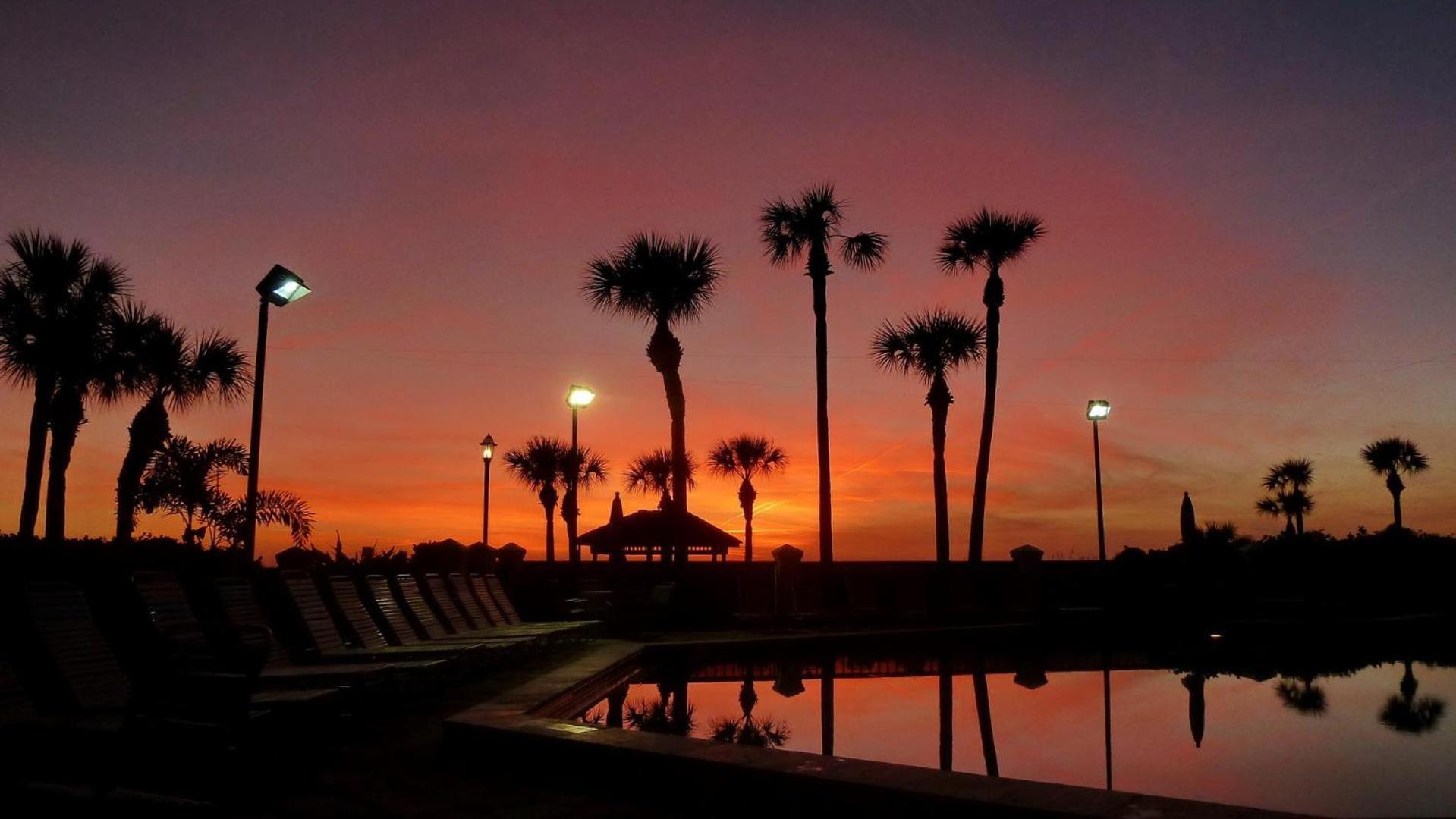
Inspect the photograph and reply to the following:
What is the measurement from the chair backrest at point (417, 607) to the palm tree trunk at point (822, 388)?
16319mm

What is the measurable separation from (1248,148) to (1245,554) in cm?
1541

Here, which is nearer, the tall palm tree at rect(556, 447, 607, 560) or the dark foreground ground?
the dark foreground ground

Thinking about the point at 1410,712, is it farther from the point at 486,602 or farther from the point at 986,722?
the point at 486,602

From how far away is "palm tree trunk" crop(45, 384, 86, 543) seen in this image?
942 inches

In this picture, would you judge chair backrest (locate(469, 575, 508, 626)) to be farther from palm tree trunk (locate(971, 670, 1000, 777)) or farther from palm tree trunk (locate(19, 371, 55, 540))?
palm tree trunk (locate(19, 371, 55, 540))

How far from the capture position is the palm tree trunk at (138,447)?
2448 centimetres

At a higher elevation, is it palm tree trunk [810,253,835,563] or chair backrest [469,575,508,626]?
palm tree trunk [810,253,835,563]

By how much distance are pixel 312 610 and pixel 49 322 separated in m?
18.8

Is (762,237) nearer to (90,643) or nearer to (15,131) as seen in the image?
(15,131)

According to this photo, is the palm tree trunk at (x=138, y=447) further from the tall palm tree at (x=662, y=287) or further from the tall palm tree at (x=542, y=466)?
the tall palm tree at (x=542, y=466)

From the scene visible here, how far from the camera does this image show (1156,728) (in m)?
9.59

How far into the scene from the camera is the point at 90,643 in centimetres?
598

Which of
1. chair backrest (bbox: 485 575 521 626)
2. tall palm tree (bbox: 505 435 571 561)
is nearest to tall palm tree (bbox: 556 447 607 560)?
tall palm tree (bbox: 505 435 571 561)

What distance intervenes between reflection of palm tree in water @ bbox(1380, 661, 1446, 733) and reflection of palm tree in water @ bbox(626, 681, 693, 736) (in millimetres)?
6226
